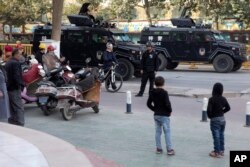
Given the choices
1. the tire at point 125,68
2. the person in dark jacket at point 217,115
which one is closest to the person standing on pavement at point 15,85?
the person in dark jacket at point 217,115

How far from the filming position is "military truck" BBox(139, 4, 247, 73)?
23.9 metres

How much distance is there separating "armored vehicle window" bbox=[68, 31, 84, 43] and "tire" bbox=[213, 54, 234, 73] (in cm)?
715

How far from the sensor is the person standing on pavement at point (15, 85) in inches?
346

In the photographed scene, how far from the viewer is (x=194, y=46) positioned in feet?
79.7

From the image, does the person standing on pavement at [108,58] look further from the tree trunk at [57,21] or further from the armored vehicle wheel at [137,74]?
the armored vehicle wheel at [137,74]

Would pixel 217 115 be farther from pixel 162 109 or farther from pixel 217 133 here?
pixel 162 109

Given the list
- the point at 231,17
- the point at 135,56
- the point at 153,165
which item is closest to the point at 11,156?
the point at 153,165

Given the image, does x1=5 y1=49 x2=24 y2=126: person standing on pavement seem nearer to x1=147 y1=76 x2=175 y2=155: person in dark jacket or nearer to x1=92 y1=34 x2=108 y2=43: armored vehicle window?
x1=147 y1=76 x2=175 y2=155: person in dark jacket

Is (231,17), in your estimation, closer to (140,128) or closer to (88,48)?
(88,48)

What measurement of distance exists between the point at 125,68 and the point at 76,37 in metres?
3.02

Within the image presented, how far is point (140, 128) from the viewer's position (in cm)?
1002

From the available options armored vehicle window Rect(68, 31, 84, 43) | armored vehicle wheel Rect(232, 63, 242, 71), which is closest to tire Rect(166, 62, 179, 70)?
armored vehicle wheel Rect(232, 63, 242, 71)

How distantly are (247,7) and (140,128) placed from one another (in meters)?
27.1

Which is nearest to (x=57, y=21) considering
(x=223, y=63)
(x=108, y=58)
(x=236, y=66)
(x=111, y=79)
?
(x=108, y=58)
